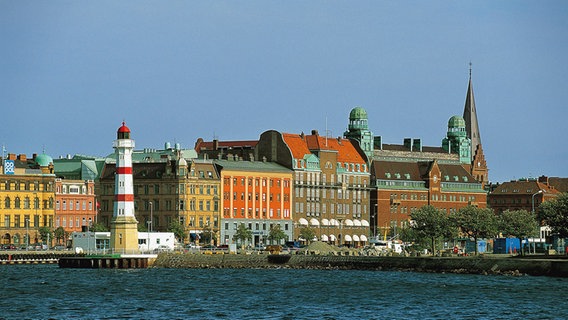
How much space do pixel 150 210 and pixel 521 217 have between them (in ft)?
171

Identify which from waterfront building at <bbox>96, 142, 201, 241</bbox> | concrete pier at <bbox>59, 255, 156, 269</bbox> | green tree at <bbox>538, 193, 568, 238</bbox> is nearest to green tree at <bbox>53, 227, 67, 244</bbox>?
waterfront building at <bbox>96, 142, 201, 241</bbox>

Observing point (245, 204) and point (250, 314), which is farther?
point (245, 204)

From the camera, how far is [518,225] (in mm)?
157500

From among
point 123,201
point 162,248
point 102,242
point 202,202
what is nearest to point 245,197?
point 202,202

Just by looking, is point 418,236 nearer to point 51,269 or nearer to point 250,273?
point 250,273

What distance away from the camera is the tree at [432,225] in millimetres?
155875

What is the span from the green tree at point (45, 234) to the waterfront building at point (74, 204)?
6.39m

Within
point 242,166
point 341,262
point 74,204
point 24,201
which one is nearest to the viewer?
point 341,262

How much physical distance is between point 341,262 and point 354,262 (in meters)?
1.53

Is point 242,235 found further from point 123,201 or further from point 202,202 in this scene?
point 123,201

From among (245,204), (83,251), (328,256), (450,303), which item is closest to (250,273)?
(328,256)

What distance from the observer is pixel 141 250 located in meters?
151

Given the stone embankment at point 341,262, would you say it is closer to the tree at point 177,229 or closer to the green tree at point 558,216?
the green tree at point 558,216

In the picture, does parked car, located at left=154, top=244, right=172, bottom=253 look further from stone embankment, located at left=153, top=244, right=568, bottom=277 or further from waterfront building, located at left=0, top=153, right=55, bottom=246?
waterfront building, located at left=0, top=153, right=55, bottom=246
